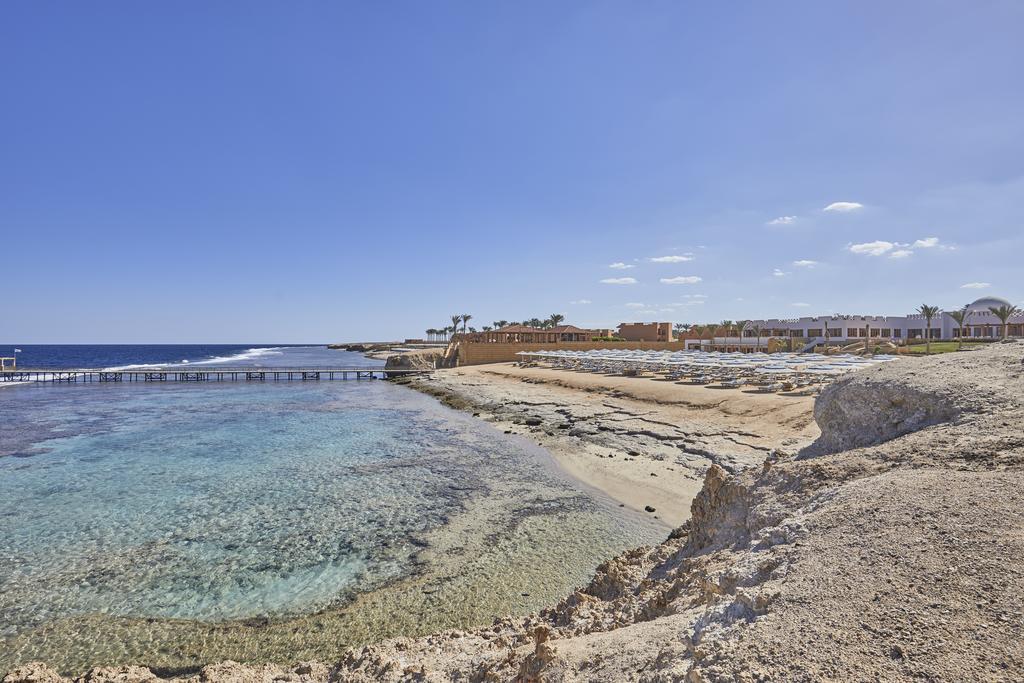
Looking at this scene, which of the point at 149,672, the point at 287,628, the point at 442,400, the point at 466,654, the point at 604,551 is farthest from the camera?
the point at 442,400

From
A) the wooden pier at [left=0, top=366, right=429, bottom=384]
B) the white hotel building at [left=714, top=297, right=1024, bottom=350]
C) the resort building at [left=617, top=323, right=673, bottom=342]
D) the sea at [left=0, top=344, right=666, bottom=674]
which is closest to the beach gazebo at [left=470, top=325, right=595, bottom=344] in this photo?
the resort building at [left=617, top=323, right=673, bottom=342]

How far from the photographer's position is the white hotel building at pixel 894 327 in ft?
204

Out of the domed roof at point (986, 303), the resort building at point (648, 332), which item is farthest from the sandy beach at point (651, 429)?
the domed roof at point (986, 303)

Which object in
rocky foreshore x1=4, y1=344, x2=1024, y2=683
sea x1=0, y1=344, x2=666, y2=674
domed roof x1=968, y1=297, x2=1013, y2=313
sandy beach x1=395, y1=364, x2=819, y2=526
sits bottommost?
sea x1=0, y1=344, x2=666, y2=674

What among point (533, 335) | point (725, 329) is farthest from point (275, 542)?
point (725, 329)

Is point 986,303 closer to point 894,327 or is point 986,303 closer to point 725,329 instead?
point 894,327

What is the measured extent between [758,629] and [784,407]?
2045 centimetres

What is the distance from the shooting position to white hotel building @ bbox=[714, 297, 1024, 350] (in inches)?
2445

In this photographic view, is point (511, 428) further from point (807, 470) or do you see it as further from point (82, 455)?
point (807, 470)

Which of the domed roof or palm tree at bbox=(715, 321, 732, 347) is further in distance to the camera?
palm tree at bbox=(715, 321, 732, 347)

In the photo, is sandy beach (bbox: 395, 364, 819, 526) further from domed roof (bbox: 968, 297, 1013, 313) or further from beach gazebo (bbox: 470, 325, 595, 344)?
domed roof (bbox: 968, 297, 1013, 313)

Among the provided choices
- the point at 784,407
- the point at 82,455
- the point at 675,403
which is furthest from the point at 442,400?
the point at 784,407

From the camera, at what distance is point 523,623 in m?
6.27

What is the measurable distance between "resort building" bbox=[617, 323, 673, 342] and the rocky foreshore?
207 ft
